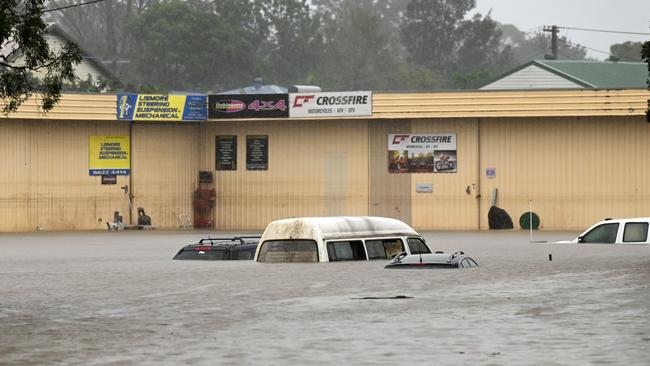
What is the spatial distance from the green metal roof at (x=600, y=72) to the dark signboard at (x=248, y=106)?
1498cm

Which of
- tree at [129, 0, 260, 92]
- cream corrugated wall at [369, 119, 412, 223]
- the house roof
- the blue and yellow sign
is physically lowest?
cream corrugated wall at [369, 119, 412, 223]

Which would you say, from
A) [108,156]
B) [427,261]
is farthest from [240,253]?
[108,156]

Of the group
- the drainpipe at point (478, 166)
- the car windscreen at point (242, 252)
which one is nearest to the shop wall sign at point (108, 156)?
the drainpipe at point (478, 166)

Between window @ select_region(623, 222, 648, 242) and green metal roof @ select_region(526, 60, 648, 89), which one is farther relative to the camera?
green metal roof @ select_region(526, 60, 648, 89)

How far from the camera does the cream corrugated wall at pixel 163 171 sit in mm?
52062

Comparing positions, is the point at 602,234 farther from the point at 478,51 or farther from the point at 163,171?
the point at 478,51

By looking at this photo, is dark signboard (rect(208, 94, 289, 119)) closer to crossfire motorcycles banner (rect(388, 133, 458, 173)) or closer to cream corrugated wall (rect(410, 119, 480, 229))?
crossfire motorcycles banner (rect(388, 133, 458, 173))

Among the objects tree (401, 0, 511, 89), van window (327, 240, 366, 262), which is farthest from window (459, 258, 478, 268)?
tree (401, 0, 511, 89)

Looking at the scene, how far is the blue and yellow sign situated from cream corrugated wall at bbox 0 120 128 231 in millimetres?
1186

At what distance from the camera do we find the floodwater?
14.9m

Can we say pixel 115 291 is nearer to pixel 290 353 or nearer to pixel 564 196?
pixel 290 353

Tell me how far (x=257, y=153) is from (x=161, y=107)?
3900mm

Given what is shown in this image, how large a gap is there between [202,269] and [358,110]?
22.9 meters

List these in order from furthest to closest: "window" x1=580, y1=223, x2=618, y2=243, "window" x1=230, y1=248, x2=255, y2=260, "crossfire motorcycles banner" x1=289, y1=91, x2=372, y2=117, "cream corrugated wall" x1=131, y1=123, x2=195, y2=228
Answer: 1. "cream corrugated wall" x1=131, y1=123, x2=195, y2=228
2. "crossfire motorcycles banner" x1=289, y1=91, x2=372, y2=117
3. "window" x1=580, y1=223, x2=618, y2=243
4. "window" x1=230, y1=248, x2=255, y2=260
